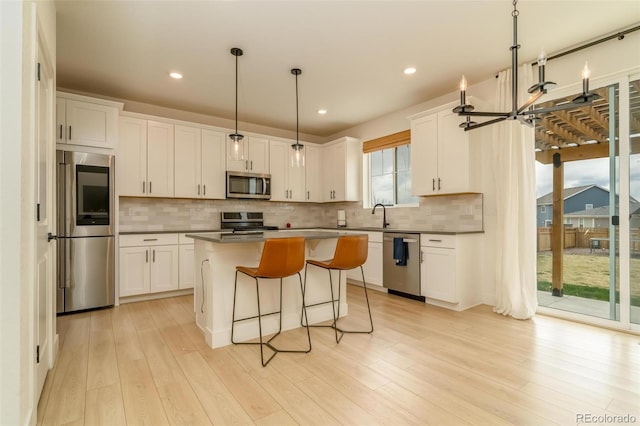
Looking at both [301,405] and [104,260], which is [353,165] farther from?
[301,405]

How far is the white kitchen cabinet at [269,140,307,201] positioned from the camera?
18.2 feet

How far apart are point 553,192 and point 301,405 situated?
3484 mm

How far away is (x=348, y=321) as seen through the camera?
3264 mm

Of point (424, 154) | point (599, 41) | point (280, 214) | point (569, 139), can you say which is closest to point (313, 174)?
point (280, 214)

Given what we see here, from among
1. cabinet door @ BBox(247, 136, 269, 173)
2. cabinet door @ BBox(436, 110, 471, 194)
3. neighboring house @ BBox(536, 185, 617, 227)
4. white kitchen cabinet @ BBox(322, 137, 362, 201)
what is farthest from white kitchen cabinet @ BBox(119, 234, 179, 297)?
neighboring house @ BBox(536, 185, 617, 227)

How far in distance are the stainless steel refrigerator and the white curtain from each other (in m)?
4.60

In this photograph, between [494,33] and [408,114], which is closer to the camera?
[494,33]

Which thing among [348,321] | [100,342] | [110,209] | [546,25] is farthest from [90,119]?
[546,25]

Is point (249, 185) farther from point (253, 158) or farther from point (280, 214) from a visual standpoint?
point (280, 214)

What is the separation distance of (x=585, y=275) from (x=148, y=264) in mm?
5114

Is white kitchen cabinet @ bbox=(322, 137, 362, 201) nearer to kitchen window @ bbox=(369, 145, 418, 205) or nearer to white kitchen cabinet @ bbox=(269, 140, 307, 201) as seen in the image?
kitchen window @ bbox=(369, 145, 418, 205)

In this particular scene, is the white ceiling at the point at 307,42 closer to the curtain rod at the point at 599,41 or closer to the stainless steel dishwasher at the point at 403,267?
the curtain rod at the point at 599,41

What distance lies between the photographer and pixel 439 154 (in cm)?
409

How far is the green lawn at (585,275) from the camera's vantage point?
2.92m
